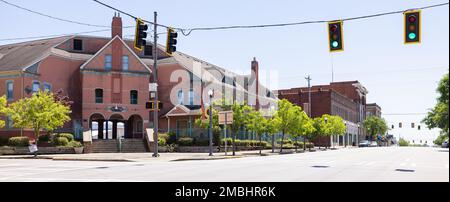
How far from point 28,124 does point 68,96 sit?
13.8 metres

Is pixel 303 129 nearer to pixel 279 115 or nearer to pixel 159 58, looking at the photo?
pixel 279 115

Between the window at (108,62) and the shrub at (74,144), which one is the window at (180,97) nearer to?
the window at (108,62)

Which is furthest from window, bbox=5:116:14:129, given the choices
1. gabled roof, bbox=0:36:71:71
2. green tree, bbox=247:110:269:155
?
green tree, bbox=247:110:269:155

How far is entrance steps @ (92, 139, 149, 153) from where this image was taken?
4397 cm

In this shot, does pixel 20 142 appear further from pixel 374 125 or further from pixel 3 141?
pixel 374 125

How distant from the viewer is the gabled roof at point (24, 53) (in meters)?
47.8

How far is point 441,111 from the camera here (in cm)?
7169

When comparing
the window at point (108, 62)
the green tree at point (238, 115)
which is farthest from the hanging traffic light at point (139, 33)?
the window at point (108, 62)

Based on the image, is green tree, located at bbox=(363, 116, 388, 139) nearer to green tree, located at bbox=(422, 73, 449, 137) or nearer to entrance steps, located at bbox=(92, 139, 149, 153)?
green tree, located at bbox=(422, 73, 449, 137)

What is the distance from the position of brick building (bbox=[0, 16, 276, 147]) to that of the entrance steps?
3.63 meters

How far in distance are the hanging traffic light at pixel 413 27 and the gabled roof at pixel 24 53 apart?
3703cm
